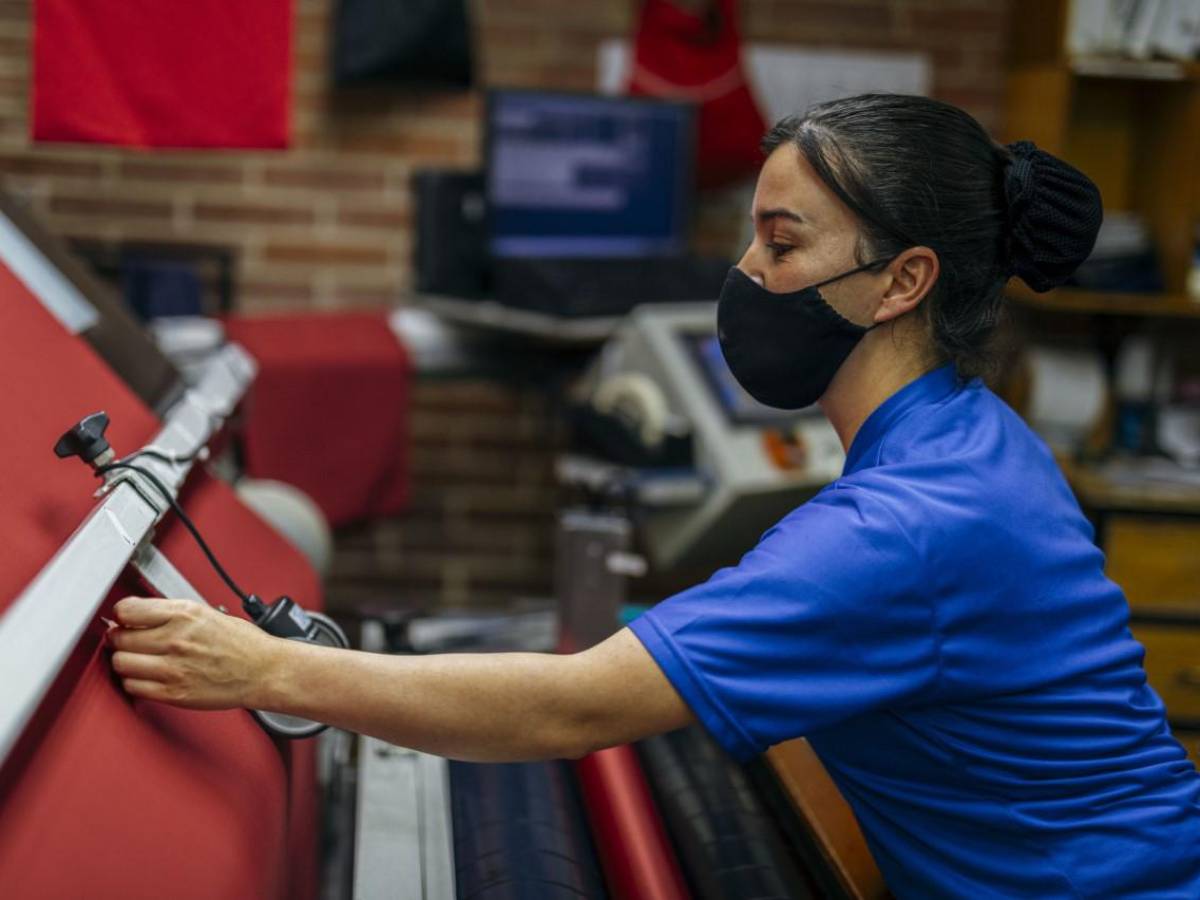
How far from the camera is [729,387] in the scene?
259 cm

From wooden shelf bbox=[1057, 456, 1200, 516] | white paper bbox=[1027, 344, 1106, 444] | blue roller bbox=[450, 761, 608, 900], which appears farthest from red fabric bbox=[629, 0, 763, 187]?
blue roller bbox=[450, 761, 608, 900]

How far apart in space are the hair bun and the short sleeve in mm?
326

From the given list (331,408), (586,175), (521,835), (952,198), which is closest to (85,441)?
(521,835)

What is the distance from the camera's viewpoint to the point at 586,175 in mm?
3033

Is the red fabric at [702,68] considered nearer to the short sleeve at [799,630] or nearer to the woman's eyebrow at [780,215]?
the woman's eyebrow at [780,215]

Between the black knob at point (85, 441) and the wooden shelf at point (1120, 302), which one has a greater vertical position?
the black knob at point (85, 441)

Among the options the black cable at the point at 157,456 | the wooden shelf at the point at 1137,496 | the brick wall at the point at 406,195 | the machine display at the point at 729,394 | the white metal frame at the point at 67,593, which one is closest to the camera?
the white metal frame at the point at 67,593

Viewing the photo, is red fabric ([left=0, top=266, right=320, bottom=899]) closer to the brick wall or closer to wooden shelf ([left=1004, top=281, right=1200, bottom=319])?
the brick wall

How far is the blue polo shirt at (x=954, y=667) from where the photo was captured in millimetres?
978

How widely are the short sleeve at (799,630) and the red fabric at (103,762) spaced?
327mm

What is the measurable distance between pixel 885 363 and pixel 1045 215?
186 millimetres

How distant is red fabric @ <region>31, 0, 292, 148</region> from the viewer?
1.47m

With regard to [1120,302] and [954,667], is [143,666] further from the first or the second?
[1120,302]

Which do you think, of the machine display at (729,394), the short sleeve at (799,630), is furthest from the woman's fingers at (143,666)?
the machine display at (729,394)
